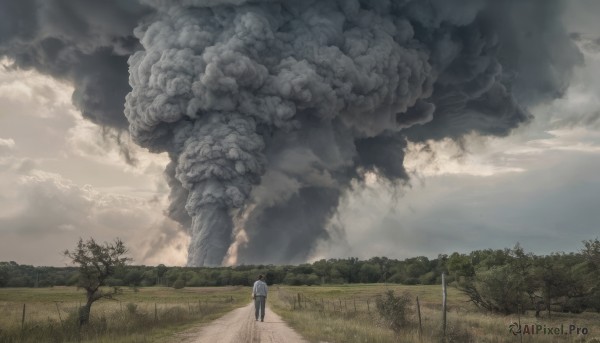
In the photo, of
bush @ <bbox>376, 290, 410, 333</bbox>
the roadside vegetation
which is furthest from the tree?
bush @ <bbox>376, 290, 410, 333</bbox>

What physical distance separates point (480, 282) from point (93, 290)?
2758cm

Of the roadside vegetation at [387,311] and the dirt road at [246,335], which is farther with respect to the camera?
the roadside vegetation at [387,311]

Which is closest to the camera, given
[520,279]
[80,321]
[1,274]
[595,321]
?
[80,321]

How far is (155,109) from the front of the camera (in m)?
66.2

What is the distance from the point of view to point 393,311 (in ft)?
68.1

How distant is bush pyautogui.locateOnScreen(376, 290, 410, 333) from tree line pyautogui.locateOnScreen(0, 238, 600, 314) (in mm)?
3424

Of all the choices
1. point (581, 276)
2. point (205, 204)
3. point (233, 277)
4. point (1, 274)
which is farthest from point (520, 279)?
point (1, 274)

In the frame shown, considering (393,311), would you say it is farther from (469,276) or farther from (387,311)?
(469,276)

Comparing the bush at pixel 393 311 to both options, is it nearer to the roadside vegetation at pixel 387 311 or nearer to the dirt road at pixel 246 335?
the roadside vegetation at pixel 387 311

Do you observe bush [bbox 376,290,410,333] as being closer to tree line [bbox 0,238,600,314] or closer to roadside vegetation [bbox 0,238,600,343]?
roadside vegetation [bbox 0,238,600,343]

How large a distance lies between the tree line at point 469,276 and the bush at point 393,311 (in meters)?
3.42

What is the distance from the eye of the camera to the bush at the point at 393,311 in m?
20.3

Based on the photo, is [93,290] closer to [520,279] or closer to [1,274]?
[520,279]

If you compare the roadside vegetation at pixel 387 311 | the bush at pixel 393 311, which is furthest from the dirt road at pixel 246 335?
the bush at pixel 393 311
